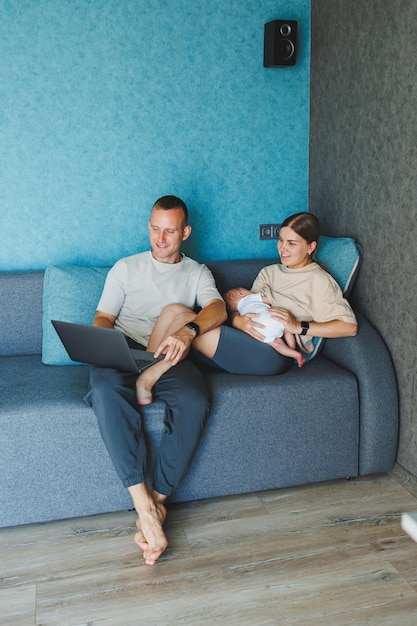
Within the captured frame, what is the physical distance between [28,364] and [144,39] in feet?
5.21

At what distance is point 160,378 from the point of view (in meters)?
2.29

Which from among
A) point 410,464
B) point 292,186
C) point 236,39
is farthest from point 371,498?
point 236,39

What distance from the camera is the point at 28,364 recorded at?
264 cm

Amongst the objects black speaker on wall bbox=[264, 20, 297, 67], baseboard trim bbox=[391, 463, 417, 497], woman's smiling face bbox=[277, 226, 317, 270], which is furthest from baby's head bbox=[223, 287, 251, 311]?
black speaker on wall bbox=[264, 20, 297, 67]

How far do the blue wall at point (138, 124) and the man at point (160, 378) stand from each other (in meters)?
0.50

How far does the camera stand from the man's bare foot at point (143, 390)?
221 centimetres

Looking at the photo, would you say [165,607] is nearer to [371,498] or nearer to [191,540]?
[191,540]

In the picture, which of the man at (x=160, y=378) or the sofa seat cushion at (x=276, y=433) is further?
the sofa seat cushion at (x=276, y=433)

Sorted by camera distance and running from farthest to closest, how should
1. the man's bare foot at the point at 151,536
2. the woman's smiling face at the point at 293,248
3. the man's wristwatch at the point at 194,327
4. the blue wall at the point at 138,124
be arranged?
the blue wall at the point at 138,124 → the woman's smiling face at the point at 293,248 → the man's wristwatch at the point at 194,327 → the man's bare foot at the point at 151,536

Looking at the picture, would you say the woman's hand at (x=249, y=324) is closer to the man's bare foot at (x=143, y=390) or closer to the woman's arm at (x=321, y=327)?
the woman's arm at (x=321, y=327)

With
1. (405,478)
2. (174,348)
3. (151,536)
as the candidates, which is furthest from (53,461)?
(405,478)

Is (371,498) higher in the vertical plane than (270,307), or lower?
lower

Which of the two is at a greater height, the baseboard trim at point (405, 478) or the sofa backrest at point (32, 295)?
the sofa backrest at point (32, 295)

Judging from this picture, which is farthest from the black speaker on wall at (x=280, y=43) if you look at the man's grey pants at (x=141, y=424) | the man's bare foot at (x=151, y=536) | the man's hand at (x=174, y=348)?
the man's bare foot at (x=151, y=536)
